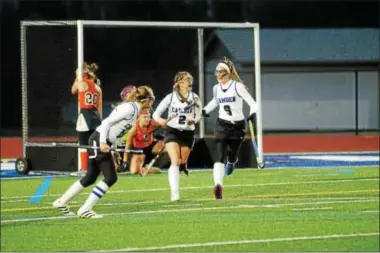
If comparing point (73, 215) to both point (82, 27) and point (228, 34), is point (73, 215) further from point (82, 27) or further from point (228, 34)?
point (228, 34)

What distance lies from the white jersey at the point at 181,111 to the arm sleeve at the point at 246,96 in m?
0.12

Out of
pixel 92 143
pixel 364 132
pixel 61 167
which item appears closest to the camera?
pixel 92 143

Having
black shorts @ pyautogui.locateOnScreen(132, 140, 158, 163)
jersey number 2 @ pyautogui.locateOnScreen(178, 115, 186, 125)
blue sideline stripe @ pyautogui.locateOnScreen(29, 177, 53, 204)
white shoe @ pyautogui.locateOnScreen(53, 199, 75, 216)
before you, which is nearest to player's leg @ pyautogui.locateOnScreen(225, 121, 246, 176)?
jersey number 2 @ pyautogui.locateOnScreen(178, 115, 186, 125)

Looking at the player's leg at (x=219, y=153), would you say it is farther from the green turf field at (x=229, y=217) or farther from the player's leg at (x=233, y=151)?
the green turf field at (x=229, y=217)

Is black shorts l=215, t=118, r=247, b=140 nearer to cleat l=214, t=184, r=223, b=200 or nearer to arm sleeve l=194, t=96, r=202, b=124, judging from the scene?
arm sleeve l=194, t=96, r=202, b=124

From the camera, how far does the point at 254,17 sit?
2.27 meters

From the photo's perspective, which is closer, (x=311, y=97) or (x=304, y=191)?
(x=311, y=97)

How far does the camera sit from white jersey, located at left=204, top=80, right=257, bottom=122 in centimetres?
176

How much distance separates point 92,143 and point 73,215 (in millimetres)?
268

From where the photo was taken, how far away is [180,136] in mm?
1806

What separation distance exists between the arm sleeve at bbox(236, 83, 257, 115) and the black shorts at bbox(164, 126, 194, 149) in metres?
0.16

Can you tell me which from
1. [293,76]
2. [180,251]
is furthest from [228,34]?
[180,251]

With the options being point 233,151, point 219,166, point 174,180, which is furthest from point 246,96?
point 174,180

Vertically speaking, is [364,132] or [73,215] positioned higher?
[364,132]
